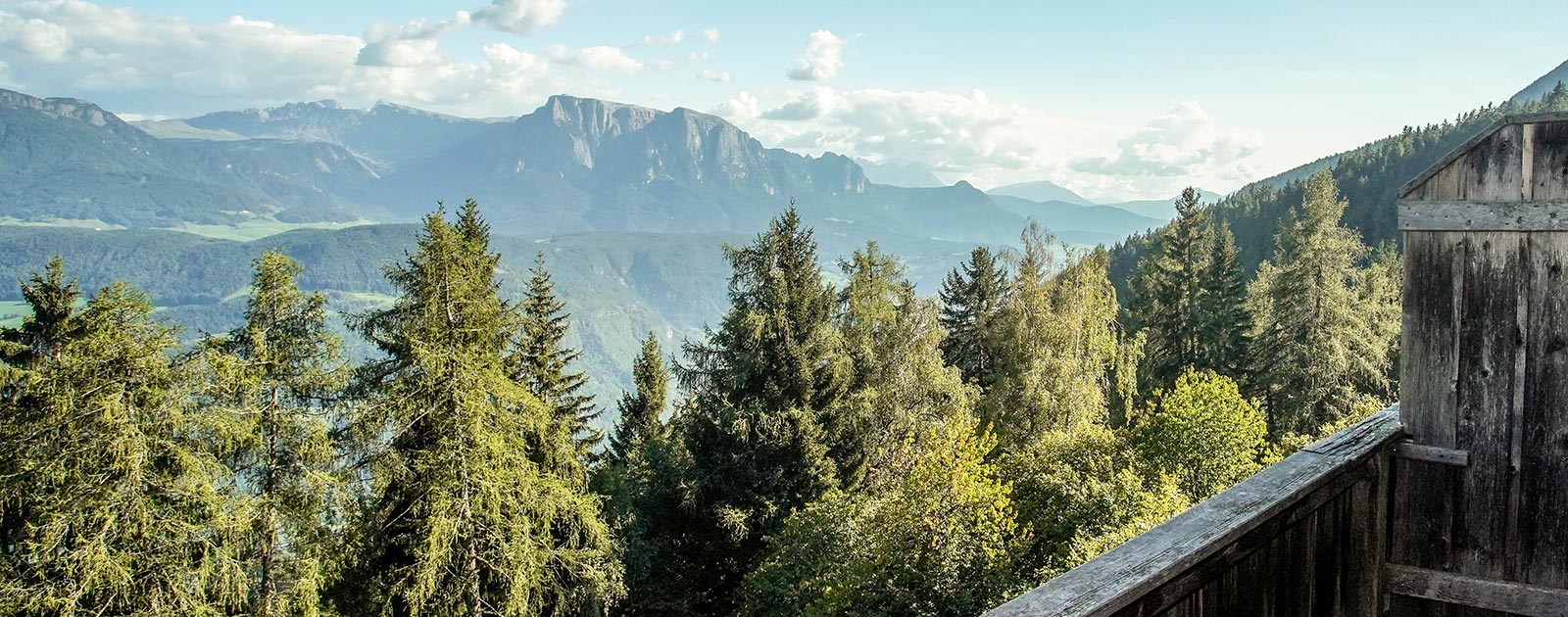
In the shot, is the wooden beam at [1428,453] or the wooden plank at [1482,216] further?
the wooden beam at [1428,453]

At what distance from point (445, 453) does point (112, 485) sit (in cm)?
467

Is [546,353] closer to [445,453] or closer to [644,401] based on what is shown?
[445,453]

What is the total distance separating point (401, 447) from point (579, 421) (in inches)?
670

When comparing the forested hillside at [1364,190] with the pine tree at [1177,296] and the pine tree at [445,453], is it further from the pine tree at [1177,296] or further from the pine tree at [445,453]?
the pine tree at [445,453]

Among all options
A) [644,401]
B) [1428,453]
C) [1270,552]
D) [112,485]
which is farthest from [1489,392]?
[644,401]

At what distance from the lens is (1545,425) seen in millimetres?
3211

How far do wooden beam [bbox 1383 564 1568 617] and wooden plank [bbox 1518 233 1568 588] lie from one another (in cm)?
5

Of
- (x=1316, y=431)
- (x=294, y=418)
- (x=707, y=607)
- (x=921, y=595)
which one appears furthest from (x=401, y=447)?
(x=1316, y=431)

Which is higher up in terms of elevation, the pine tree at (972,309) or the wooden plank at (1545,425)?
the wooden plank at (1545,425)

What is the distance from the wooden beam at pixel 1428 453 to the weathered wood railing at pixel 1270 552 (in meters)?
0.05

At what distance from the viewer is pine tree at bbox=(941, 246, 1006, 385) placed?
34781 mm

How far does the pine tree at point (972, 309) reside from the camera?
114 feet

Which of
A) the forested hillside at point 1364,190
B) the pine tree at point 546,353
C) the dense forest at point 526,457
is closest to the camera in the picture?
the dense forest at point 526,457

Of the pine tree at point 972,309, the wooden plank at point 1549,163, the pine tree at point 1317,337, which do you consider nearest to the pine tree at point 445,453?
the wooden plank at point 1549,163
